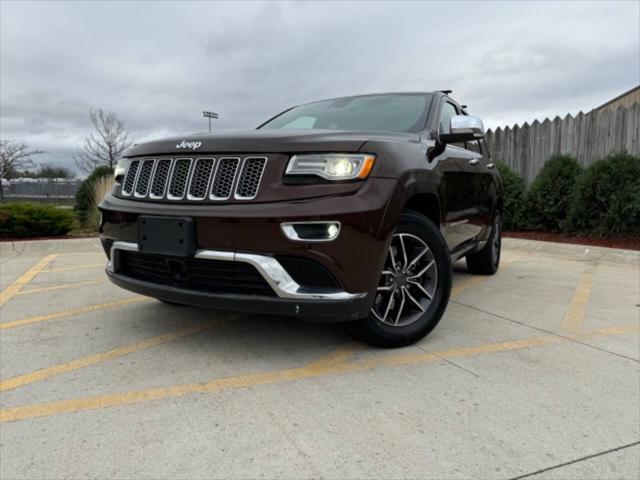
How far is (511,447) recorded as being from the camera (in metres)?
2.00

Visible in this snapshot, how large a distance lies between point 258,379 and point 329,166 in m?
1.19

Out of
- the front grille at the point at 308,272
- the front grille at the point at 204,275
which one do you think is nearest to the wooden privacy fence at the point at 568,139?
the front grille at the point at 308,272

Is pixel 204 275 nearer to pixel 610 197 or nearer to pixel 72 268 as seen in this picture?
pixel 72 268

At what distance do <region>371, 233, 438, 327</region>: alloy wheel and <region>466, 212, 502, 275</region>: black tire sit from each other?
261 centimetres

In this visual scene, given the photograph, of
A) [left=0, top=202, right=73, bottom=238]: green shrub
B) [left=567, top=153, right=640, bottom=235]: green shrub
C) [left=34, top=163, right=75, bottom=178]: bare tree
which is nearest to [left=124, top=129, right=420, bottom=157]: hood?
[left=567, top=153, right=640, bottom=235]: green shrub

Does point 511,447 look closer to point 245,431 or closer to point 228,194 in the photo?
point 245,431

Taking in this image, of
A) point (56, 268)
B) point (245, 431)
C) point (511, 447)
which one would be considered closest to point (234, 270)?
point (245, 431)

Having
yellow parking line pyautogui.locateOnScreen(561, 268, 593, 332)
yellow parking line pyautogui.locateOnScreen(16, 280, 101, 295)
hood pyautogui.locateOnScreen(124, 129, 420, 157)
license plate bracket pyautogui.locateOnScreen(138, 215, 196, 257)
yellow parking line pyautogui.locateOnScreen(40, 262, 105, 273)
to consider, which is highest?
hood pyautogui.locateOnScreen(124, 129, 420, 157)

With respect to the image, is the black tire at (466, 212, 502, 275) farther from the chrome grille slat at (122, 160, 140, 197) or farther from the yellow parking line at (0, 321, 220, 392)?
the chrome grille slat at (122, 160, 140, 197)

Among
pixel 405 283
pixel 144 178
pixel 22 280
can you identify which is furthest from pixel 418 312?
pixel 22 280

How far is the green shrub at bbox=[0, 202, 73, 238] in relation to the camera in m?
8.55

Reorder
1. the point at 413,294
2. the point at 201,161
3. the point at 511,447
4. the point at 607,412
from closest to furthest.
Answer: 1. the point at 511,447
2. the point at 607,412
3. the point at 201,161
4. the point at 413,294

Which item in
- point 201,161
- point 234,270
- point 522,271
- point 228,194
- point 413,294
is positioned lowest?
point 522,271

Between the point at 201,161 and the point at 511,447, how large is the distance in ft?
6.83
